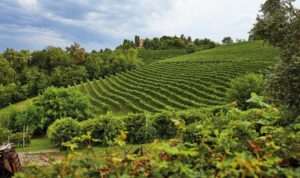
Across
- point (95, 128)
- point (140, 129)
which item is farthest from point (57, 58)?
point (140, 129)

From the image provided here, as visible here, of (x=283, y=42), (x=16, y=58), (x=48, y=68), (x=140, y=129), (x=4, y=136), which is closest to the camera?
(x=283, y=42)

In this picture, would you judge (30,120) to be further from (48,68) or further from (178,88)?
(48,68)

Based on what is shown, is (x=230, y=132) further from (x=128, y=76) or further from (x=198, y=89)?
(x=128, y=76)

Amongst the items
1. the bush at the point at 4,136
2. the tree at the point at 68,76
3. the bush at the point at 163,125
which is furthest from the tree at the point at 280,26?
the tree at the point at 68,76

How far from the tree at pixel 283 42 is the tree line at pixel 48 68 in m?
50.2

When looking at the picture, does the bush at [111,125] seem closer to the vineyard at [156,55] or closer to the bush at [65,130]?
the bush at [65,130]

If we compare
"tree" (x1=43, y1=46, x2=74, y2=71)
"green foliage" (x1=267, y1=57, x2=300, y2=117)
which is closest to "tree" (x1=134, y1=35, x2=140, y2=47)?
"tree" (x1=43, y1=46, x2=74, y2=71)

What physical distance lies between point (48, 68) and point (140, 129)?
5626 centimetres

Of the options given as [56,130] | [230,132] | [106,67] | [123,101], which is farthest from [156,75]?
[230,132]

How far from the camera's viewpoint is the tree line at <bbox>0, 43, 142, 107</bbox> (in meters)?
55.8

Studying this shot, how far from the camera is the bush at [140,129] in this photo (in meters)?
19.1

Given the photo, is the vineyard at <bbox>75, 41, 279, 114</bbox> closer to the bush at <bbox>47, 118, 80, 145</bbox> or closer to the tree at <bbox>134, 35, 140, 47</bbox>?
the bush at <bbox>47, 118, 80, 145</bbox>

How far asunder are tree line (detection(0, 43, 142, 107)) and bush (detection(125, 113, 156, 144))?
124 ft

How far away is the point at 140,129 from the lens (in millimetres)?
19312
